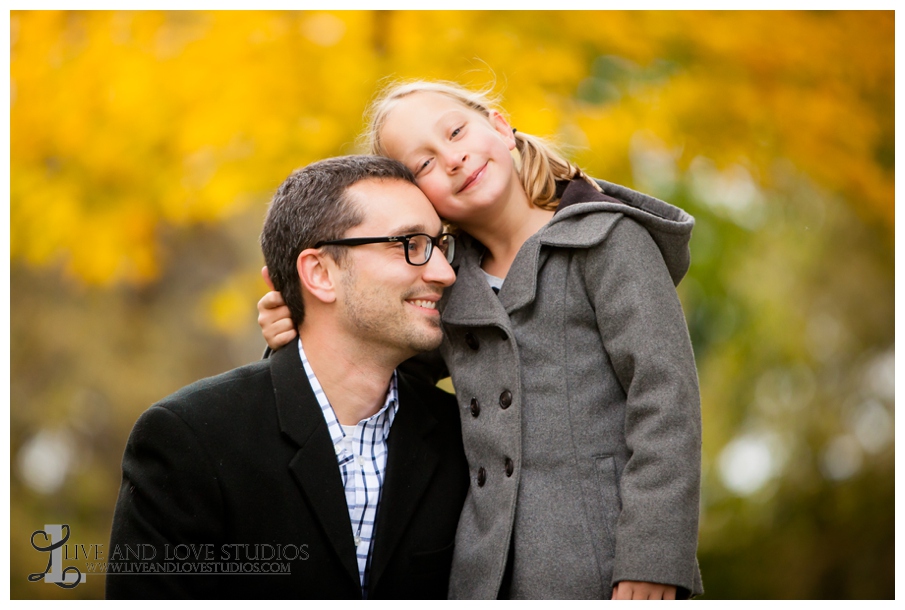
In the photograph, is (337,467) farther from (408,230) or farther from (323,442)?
(408,230)

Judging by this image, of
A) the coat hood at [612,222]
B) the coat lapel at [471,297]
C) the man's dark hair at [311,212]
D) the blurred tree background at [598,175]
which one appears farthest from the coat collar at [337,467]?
the blurred tree background at [598,175]

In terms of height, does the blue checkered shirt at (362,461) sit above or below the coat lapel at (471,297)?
below

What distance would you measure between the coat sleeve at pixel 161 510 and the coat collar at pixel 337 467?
0.92ft

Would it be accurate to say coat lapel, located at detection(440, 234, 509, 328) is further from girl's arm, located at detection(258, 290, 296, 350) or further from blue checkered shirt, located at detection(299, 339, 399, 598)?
girl's arm, located at detection(258, 290, 296, 350)

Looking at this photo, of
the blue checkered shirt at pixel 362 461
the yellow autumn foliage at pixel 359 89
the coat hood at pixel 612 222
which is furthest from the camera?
the yellow autumn foliage at pixel 359 89

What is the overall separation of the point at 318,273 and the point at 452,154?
598mm

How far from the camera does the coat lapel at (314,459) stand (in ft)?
7.97

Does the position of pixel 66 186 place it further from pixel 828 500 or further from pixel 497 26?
pixel 828 500

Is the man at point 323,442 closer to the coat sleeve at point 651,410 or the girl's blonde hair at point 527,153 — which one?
the girl's blonde hair at point 527,153

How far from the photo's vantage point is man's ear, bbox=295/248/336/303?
107 inches

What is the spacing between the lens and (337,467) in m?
2.50

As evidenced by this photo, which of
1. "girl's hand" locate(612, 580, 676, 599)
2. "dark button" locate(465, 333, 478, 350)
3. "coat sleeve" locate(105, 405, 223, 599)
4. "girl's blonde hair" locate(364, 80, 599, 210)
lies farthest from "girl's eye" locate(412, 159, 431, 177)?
"girl's hand" locate(612, 580, 676, 599)

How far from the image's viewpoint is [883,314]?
5.35 m
